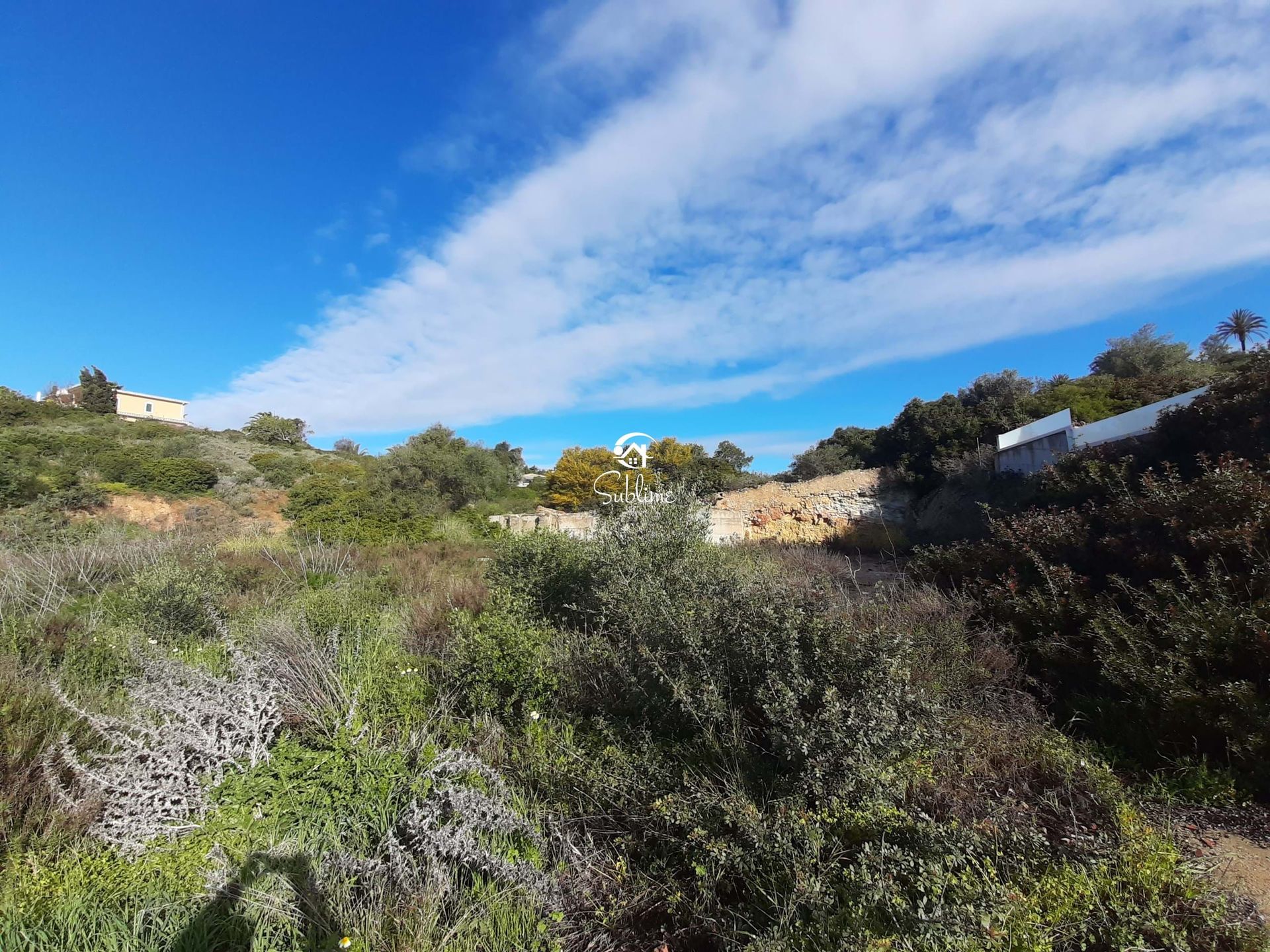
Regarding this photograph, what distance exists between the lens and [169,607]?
→ 4.93 metres

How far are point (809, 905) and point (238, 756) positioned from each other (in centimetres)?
282

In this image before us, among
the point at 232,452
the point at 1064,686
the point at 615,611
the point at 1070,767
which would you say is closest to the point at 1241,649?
the point at 1064,686

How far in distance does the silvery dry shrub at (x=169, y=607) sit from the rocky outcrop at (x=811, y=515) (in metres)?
6.86

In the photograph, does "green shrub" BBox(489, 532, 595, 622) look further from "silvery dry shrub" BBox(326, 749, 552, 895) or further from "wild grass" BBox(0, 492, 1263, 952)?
"silvery dry shrub" BBox(326, 749, 552, 895)

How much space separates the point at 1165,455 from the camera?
6656 millimetres

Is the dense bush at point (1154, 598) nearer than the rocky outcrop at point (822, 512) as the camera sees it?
Yes

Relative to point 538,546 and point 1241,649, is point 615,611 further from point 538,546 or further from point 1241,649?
point 1241,649

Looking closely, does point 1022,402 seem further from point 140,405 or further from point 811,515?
point 140,405

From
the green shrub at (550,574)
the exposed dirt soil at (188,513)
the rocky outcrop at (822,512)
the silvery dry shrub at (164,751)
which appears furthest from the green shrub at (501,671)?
the exposed dirt soil at (188,513)

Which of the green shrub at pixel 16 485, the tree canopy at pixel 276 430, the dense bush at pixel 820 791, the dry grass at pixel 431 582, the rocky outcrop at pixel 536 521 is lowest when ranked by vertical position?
the dense bush at pixel 820 791

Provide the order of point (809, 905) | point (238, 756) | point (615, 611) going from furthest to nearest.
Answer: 1. point (615, 611)
2. point (238, 756)
3. point (809, 905)

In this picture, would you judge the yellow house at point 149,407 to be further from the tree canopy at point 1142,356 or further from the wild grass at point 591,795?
the tree canopy at point 1142,356

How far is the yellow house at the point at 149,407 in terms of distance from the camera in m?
34.4

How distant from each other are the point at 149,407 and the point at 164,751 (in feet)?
152
